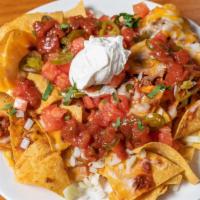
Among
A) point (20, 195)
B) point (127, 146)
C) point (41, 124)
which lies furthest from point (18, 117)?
point (127, 146)

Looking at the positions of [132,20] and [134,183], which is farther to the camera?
[132,20]

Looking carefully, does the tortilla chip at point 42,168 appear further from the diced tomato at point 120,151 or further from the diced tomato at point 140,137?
the diced tomato at point 140,137

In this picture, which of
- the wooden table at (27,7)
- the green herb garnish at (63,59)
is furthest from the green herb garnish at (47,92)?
the wooden table at (27,7)

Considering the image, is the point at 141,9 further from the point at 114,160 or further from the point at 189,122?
the point at 114,160

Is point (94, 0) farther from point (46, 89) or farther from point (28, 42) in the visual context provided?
point (46, 89)

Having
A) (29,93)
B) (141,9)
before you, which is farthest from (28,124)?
(141,9)

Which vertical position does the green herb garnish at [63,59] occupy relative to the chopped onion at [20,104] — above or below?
above

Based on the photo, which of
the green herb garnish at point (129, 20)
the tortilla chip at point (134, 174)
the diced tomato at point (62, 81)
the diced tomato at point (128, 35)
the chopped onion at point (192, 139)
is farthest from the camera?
the green herb garnish at point (129, 20)

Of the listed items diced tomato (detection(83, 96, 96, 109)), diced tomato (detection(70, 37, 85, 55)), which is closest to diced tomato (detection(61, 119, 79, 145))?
diced tomato (detection(83, 96, 96, 109))
